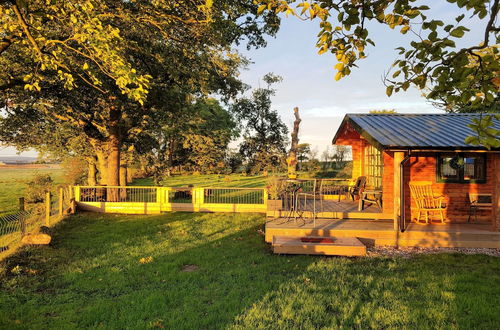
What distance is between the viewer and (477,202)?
10.3 meters

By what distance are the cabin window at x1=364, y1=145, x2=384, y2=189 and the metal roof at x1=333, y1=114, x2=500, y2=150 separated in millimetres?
1322

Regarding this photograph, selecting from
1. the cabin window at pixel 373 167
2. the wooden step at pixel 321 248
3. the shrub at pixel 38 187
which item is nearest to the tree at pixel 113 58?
the shrub at pixel 38 187

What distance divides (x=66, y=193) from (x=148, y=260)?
1016cm

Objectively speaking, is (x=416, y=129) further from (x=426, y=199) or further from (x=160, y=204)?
(x=160, y=204)

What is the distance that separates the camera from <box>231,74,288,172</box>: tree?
33219mm

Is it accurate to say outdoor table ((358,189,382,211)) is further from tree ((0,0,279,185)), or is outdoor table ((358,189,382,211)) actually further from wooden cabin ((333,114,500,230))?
tree ((0,0,279,185))

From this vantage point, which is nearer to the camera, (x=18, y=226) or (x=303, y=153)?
(x=18, y=226)

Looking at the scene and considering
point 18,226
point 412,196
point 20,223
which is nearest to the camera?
point 20,223

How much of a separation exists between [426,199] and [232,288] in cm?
783

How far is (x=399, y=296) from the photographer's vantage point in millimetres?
5414

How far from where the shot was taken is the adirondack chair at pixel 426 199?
9977 mm

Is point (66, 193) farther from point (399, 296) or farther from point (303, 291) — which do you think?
point (399, 296)

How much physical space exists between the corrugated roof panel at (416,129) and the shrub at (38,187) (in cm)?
1850

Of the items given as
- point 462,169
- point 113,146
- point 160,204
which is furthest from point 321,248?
point 113,146
